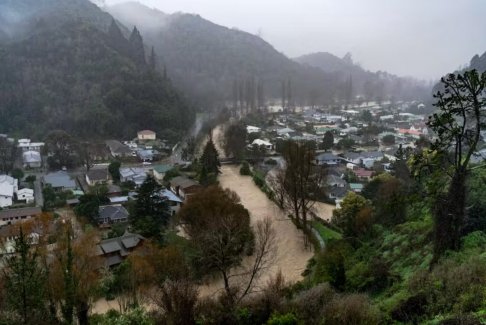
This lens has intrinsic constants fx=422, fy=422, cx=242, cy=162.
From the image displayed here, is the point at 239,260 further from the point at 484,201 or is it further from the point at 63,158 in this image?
the point at 63,158

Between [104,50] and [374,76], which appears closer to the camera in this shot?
[104,50]

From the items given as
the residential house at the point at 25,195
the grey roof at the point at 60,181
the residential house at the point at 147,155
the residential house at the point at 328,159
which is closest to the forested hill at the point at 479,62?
the residential house at the point at 328,159

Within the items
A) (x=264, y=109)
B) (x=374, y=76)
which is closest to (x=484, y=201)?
(x=264, y=109)

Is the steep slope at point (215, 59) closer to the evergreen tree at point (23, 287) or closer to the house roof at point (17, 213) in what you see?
the house roof at point (17, 213)

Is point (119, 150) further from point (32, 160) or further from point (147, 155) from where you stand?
point (32, 160)

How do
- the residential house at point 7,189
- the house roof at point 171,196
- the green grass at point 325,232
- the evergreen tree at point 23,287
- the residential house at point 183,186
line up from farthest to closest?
the residential house at point 7,189
the residential house at point 183,186
the house roof at point 171,196
the green grass at point 325,232
the evergreen tree at point 23,287

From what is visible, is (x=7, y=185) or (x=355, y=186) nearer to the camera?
(x=355, y=186)

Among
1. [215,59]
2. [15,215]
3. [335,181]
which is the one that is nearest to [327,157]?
[335,181]
